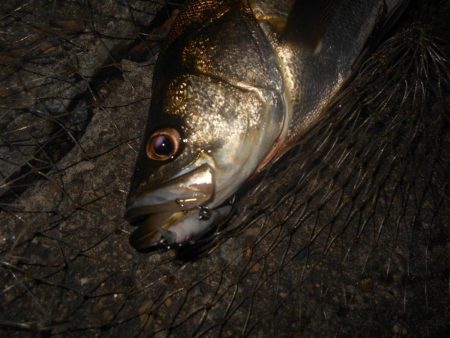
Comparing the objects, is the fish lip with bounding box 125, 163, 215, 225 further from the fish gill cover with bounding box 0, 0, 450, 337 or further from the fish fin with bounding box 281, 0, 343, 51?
the fish fin with bounding box 281, 0, 343, 51

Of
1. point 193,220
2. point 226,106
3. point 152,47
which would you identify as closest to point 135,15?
point 152,47

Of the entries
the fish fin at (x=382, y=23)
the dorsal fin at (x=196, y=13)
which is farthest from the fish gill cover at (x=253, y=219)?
the dorsal fin at (x=196, y=13)

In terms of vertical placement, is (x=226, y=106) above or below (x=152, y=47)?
above

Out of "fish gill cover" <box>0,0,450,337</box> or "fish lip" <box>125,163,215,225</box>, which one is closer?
"fish lip" <box>125,163,215,225</box>

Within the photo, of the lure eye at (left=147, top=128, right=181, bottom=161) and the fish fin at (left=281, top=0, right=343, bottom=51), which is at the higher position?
the fish fin at (left=281, top=0, right=343, bottom=51)

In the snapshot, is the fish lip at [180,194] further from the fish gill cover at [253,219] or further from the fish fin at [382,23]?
the fish fin at [382,23]

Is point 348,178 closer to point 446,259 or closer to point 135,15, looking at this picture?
Result: point 446,259

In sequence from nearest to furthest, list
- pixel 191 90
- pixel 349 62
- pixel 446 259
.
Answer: pixel 191 90 < pixel 349 62 < pixel 446 259

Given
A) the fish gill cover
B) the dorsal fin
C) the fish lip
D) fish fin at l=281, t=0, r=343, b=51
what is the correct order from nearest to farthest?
the fish lip, fish fin at l=281, t=0, r=343, b=51, the dorsal fin, the fish gill cover

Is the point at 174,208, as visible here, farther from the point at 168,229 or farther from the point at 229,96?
the point at 229,96

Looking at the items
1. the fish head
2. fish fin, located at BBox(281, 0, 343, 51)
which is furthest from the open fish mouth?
fish fin, located at BBox(281, 0, 343, 51)
